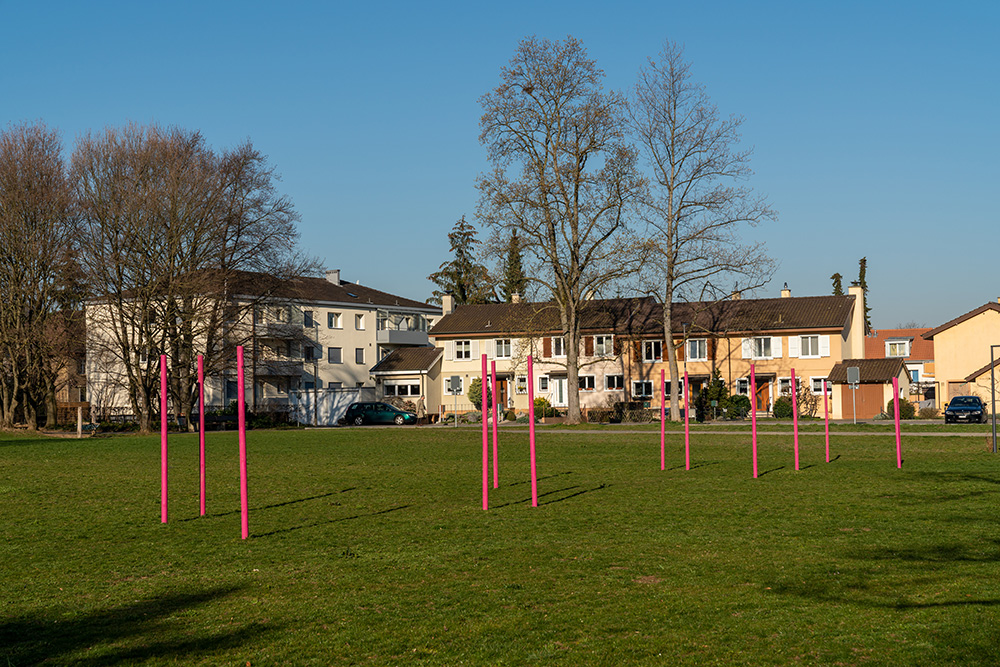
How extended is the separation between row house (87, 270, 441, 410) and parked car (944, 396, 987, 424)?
35.2m

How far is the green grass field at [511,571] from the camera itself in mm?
7586

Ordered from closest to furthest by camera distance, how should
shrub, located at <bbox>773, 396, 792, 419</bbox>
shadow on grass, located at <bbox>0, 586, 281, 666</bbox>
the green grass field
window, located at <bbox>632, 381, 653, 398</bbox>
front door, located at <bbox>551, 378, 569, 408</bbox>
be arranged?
shadow on grass, located at <bbox>0, 586, 281, 666</bbox>, the green grass field, shrub, located at <bbox>773, 396, 792, 419</bbox>, window, located at <bbox>632, 381, 653, 398</bbox>, front door, located at <bbox>551, 378, 569, 408</bbox>

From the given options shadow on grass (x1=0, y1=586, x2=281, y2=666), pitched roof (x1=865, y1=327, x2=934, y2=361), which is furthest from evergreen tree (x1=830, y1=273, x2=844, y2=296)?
shadow on grass (x1=0, y1=586, x2=281, y2=666)

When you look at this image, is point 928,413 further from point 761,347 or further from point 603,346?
point 603,346

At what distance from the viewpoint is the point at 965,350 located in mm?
64312

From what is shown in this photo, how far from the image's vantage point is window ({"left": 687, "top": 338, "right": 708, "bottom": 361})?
68.6 metres

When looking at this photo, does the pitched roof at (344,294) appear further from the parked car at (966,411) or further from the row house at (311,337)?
the parked car at (966,411)

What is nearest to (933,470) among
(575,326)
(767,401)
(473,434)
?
(473,434)

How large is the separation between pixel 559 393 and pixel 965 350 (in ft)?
91.2

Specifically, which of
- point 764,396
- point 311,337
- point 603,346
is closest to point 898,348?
point 764,396

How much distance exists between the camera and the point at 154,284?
48.7 m

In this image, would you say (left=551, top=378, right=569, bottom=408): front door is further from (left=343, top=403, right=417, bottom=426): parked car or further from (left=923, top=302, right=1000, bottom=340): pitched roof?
(left=923, top=302, right=1000, bottom=340): pitched roof

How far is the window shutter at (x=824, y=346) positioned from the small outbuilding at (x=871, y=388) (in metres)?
3.15

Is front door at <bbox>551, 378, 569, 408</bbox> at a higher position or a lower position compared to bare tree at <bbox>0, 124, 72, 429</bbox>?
lower
